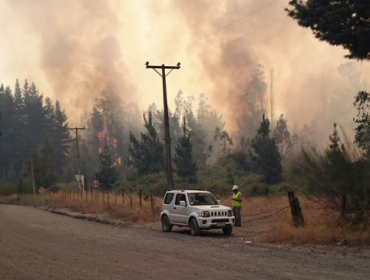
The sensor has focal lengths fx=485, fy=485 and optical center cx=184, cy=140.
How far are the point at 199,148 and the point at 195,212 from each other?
102584mm

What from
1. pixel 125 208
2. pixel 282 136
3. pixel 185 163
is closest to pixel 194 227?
pixel 125 208

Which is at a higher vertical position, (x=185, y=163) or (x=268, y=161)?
(x=185, y=163)

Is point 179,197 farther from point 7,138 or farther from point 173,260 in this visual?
point 7,138

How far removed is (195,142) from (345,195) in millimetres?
107306

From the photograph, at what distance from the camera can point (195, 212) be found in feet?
62.6

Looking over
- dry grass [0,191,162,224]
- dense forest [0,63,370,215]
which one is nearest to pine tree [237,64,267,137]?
dense forest [0,63,370,215]

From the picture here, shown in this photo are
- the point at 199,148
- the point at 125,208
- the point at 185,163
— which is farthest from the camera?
the point at 199,148

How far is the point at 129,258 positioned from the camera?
493 inches

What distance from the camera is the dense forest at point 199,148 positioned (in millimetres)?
16109

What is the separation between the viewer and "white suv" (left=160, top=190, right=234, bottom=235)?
1872 cm

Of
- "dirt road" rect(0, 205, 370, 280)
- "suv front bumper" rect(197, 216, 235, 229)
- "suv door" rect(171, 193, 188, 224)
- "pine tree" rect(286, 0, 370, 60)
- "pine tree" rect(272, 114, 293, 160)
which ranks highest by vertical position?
"pine tree" rect(272, 114, 293, 160)

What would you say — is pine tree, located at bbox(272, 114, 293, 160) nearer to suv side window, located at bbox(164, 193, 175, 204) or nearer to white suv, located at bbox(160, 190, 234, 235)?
suv side window, located at bbox(164, 193, 175, 204)

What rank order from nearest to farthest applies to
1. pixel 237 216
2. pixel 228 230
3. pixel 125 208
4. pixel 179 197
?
pixel 228 230
pixel 179 197
pixel 237 216
pixel 125 208

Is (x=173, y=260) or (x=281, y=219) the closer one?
Result: (x=173, y=260)
